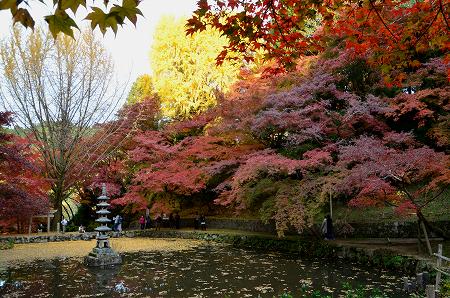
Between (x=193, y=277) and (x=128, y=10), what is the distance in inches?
360

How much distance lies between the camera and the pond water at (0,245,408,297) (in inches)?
347

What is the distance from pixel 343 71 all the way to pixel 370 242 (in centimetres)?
670

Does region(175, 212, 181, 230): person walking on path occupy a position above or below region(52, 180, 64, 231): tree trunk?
below

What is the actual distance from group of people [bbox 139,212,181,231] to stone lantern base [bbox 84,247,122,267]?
920 cm

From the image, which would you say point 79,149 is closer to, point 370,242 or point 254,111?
point 254,111

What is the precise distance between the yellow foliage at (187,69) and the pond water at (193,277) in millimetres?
10872

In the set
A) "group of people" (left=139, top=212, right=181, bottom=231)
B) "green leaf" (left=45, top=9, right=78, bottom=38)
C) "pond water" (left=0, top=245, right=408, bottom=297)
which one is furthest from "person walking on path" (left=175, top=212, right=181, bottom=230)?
"green leaf" (left=45, top=9, right=78, bottom=38)

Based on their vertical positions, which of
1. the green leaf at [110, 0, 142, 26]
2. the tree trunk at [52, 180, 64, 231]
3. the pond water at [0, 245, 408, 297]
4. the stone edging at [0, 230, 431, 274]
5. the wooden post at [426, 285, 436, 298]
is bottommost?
the pond water at [0, 245, 408, 297]

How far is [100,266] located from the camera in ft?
40.0

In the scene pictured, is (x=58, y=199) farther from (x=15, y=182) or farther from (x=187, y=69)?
(x=187, y=69)

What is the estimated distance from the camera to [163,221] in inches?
915

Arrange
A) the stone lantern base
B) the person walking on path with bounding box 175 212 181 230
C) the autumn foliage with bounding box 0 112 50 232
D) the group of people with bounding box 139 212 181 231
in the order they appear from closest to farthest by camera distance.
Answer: the stone lantern base < the autumn foliage with bounding box 0 112 50 232 < the person walking on path with bounding box 175 212 181 230 < the group of people with bounding box 139 212 181 231

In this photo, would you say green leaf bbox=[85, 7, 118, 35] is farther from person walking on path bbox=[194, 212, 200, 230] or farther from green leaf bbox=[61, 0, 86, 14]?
person walking on path bbox=[194, 212, 200, 230]

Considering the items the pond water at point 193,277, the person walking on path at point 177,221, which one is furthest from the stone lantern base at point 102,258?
the person walking on path at point 177,221
